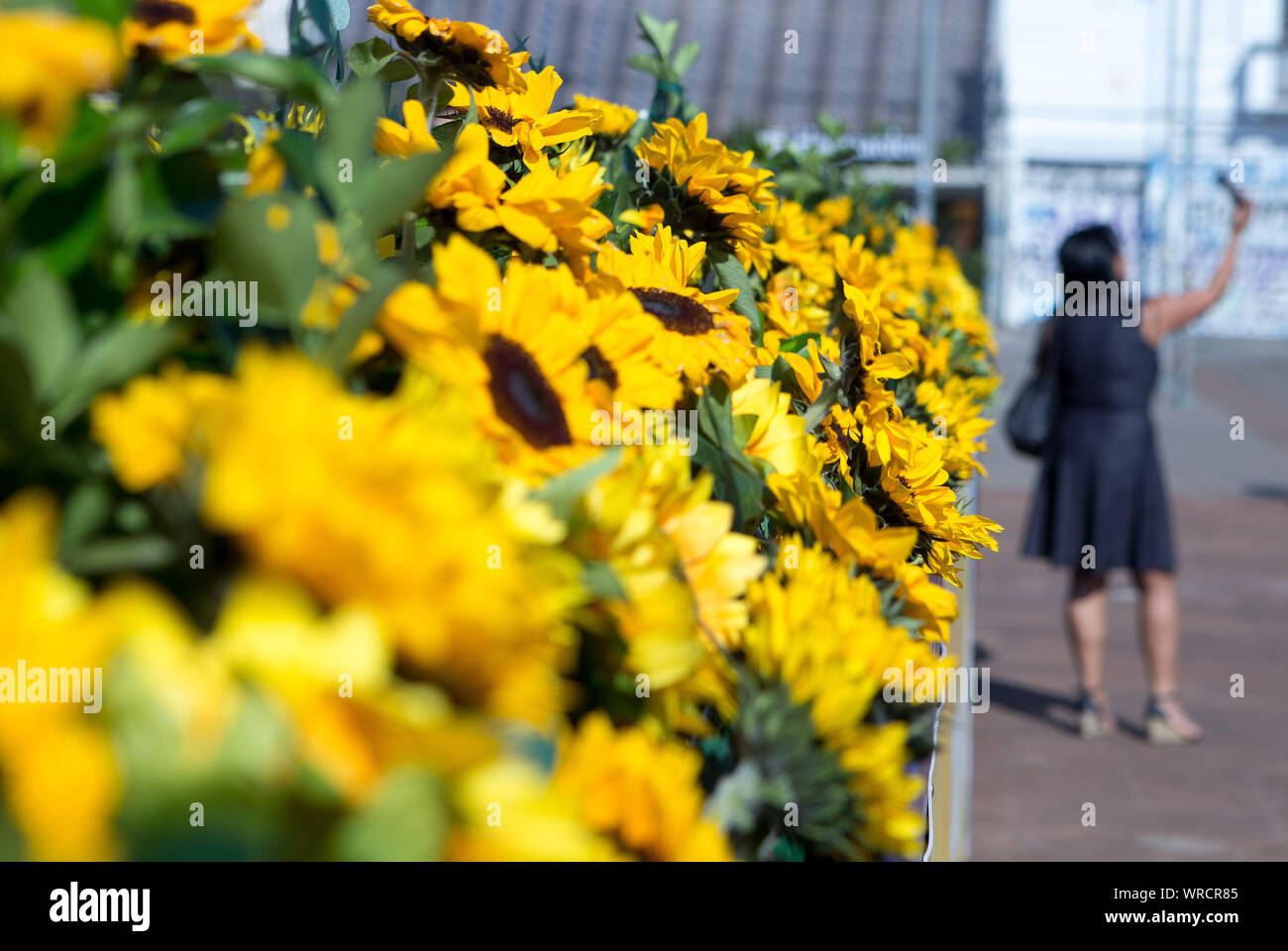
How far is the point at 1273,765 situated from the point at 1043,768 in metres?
0.87

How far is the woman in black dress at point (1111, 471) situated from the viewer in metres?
5.30

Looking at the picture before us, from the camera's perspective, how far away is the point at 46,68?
477mm

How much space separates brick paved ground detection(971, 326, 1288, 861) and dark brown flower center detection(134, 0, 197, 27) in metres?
4.02

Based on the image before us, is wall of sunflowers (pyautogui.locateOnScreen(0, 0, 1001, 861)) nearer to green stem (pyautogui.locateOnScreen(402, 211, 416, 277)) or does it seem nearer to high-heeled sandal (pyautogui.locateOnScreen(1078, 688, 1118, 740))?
green stem (pyautogui.locateOnScreen(402, 211, 416, 277))

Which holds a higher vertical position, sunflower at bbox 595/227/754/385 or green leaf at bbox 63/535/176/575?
sunflower at bbox 595/227/754/385

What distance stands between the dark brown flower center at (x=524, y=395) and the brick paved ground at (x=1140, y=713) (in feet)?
12.6

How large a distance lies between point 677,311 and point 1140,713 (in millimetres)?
5304

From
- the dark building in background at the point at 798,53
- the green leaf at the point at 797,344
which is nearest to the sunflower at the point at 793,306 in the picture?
the green leaf at the point at 797,344

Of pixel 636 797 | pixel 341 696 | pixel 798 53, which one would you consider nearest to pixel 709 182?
pixel 636 797

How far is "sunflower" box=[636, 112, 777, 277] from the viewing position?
121 cm

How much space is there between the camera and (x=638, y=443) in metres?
0.76

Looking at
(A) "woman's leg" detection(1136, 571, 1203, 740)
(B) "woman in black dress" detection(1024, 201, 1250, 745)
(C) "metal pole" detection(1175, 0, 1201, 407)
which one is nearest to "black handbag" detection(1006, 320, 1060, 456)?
(B) "woman in black dress" detection(1024, 201, 1250, 745)

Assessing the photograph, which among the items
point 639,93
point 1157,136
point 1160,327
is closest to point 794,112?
point 639,93
